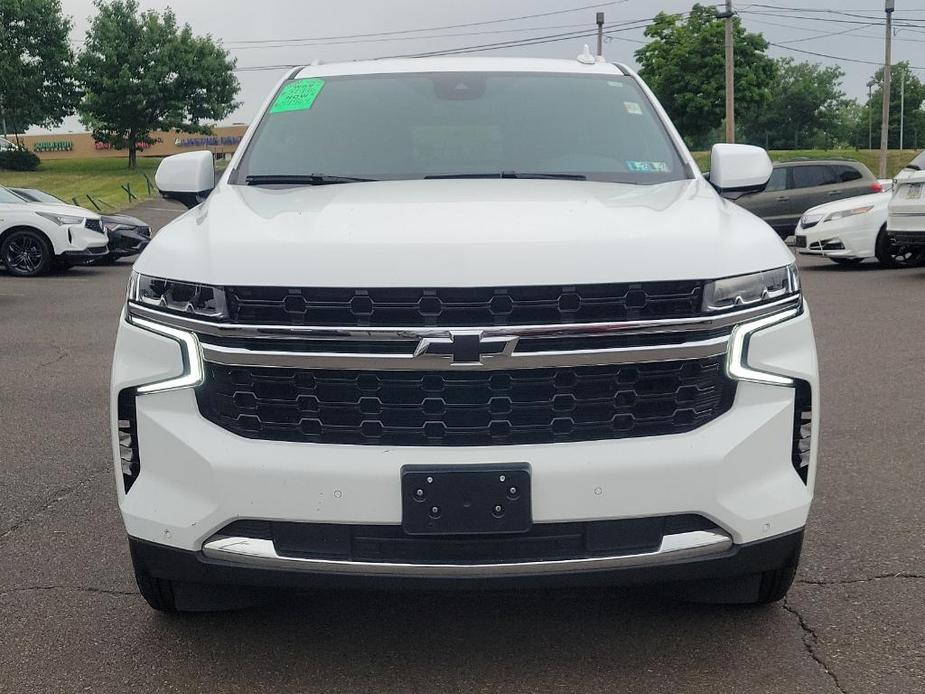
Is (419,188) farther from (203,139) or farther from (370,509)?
(203,139)

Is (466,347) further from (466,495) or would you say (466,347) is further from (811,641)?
(811,641)

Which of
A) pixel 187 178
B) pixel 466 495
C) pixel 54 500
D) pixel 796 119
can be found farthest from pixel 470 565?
pixel 796 119

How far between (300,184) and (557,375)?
1529mm

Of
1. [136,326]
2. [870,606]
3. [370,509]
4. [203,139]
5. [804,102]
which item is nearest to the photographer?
[370,509]

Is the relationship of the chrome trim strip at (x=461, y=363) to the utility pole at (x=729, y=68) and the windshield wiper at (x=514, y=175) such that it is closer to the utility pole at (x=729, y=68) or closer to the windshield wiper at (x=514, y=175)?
the windshield wiper at (x=514, y=175)

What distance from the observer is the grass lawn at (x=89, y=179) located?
4409 cm

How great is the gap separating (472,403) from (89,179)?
56.4m

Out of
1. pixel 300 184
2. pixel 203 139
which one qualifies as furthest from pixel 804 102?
pixel 300 184

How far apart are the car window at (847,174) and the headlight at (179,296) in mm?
18718

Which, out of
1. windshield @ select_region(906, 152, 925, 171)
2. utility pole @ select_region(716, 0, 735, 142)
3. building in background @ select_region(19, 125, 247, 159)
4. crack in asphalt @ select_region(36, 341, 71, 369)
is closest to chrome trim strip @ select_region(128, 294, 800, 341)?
crack in asphalt @ select_region(36, 341, 71, 369)

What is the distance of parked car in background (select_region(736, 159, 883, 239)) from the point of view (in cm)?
1975

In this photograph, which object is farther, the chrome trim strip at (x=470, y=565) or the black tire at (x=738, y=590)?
the black tire at (x=738, y=590)

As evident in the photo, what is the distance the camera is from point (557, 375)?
275 cm

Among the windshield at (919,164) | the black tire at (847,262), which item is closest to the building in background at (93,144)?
the black tire at (847,262)
